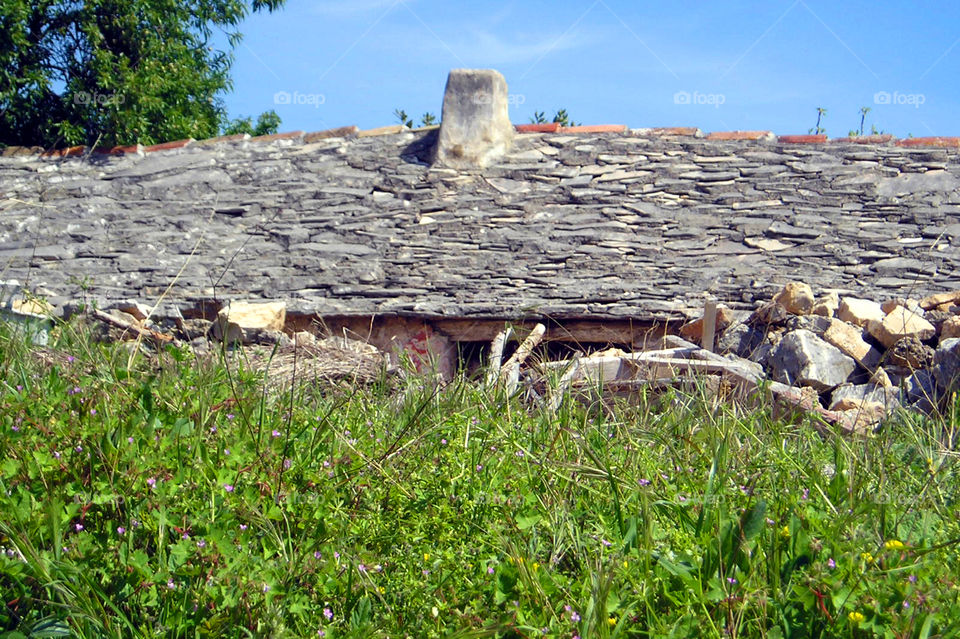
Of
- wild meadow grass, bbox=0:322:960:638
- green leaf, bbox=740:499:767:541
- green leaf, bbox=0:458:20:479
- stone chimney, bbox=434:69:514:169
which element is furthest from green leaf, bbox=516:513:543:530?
stone chimney, bbox=434:69:514:169

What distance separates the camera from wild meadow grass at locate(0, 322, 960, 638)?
2.74 meters

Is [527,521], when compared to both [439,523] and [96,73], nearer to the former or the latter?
[439,523]

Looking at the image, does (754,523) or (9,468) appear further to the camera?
(9,468)

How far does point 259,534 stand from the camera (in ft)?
10.3

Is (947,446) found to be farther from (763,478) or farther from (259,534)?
(259,534)

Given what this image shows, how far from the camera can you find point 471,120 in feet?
36.7

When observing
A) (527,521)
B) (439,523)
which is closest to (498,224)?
(439,523)

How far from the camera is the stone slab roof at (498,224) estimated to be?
866 centimetres

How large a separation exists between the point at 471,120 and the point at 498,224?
79.4 inches

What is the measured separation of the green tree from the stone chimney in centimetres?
751

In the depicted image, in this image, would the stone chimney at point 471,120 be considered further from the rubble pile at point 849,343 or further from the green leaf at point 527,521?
the green leaf at point 527,521

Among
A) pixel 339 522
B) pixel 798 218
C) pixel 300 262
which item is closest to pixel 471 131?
pixel 300 262

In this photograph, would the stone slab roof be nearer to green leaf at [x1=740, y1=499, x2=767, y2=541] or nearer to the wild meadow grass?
the wild meadow grass

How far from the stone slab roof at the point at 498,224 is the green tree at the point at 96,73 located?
167 inches
